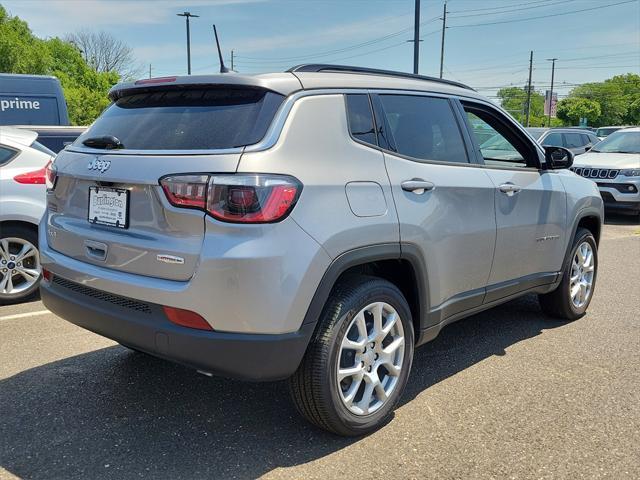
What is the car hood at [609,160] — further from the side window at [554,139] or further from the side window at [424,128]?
the side window at [424,128]

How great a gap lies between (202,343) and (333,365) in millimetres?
638

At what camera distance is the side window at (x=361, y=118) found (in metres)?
3.00

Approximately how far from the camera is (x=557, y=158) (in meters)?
4.44

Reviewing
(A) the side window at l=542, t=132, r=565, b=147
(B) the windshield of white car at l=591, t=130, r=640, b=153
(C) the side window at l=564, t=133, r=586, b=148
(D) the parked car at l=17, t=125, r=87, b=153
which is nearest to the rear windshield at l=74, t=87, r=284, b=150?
(D) the parked car at l=17, t=125, r=87, b=153

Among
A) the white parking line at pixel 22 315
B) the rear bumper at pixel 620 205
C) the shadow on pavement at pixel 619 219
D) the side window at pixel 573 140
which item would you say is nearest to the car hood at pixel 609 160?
Result: the rear bumper at pixel 620 205

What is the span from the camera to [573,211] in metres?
4.70

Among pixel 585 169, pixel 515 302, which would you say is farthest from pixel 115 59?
pixel 515 302

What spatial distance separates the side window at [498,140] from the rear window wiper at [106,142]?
2.20 m

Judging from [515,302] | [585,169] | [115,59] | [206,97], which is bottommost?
[515,302]

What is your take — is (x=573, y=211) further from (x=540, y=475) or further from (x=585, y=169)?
(x=585, y=169)

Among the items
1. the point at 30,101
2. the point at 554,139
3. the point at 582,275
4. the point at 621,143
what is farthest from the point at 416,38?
the point at 582,275

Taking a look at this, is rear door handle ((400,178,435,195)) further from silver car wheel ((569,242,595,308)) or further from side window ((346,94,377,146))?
silver car wheel ((569,242,595,308))

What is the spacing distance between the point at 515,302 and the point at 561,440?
8.95 feet

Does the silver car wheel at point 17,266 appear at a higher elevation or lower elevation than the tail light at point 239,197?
lower
